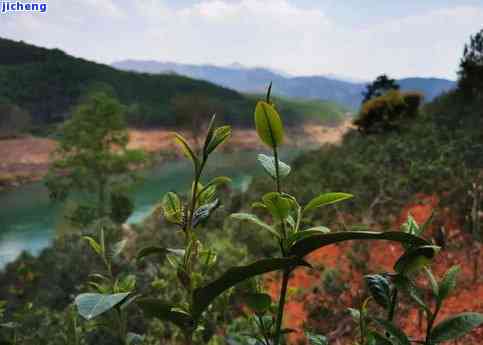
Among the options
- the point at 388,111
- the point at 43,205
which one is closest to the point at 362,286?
the point at 388,111

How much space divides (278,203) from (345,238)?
120 millimetres

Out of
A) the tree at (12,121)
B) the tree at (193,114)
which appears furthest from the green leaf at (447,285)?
the tree at (12,121)

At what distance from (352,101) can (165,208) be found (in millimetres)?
199969

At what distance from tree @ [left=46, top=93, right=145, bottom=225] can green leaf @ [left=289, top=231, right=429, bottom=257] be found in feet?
46.1

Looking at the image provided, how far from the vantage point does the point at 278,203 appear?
2.11ft

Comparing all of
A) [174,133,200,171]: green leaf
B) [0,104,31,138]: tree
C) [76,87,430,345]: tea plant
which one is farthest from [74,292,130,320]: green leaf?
[0,104,31,138]: tree

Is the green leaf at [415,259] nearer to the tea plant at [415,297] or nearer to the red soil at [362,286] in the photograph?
the tea plant at [415,297]

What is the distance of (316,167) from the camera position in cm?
1210

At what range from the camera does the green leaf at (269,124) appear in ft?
2.03

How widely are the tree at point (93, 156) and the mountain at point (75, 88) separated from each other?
23.1m

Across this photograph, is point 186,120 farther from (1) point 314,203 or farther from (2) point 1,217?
(1) point 314,203

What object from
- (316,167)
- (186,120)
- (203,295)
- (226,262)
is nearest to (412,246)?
(203,295)

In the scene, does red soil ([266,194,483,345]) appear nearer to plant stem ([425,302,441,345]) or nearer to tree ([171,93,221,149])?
plant stem ([425,302,441,345])

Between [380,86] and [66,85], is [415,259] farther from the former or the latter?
[66,85]
